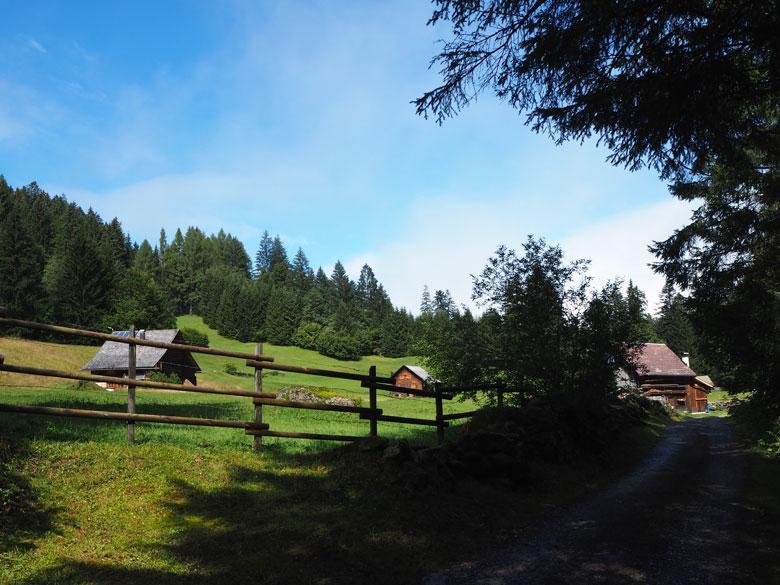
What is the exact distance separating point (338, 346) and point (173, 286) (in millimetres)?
53271

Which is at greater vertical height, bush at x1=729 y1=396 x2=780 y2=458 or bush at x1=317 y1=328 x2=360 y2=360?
bush at x1=317 y1=328 x2=360 y2=360

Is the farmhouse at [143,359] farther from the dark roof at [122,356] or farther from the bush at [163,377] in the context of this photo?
the bush at [163,377]

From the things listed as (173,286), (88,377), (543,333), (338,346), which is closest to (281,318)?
(338,346)

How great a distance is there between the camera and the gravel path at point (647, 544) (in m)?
5.28

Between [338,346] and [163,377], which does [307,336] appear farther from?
[163,377]

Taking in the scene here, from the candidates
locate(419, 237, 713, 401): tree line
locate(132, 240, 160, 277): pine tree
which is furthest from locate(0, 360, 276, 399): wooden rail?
locate(132, 240, 160, 277): pine tree

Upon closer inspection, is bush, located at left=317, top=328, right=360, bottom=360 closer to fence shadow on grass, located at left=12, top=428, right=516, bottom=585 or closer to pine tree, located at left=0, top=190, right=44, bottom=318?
pine tree, located at left=0, top=190, right=44, bottom=318

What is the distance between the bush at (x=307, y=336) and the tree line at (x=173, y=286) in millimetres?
214

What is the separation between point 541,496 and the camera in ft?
28.8

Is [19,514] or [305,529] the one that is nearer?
[19,514]

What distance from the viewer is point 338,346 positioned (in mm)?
94438

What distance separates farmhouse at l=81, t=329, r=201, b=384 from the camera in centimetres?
3453

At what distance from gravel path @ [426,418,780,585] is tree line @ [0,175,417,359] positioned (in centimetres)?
2797

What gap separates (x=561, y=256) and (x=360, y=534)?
11.5 m
